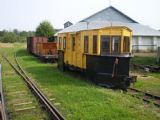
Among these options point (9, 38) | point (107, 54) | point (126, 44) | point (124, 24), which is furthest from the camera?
point (9, 38)

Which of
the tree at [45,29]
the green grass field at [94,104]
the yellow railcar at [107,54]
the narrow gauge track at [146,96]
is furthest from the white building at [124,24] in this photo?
the narrow gauge track at [146,96]

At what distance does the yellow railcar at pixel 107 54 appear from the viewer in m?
14.9

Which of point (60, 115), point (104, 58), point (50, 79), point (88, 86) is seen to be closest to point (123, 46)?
point (104, 58)

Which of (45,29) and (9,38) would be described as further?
(9,38)

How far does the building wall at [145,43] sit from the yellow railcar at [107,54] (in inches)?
1158

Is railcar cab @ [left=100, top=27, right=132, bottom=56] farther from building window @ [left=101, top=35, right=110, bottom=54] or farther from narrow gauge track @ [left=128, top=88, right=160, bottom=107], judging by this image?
narrow gauge track @ [left=128, top=88, right=160, bottom=107]

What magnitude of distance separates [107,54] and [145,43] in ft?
114

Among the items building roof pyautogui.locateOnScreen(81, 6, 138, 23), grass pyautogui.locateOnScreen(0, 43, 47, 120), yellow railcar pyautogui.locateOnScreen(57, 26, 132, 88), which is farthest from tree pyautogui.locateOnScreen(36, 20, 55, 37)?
yellow railcar pyautogui.locateOnScreen(57, 26, 132, 88)

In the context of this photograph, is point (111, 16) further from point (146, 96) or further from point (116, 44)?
point (146, 96)

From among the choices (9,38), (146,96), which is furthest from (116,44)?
(9,38)

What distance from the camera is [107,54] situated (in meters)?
15.3

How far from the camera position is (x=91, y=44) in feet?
52.0

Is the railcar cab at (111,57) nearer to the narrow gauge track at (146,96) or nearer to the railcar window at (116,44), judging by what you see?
the railcar window at (116,44)

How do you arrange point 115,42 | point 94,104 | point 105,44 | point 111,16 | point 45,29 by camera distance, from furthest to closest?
point 45,29 < point 111,16 < point 115,42 < point 105,44 < point 94,104
